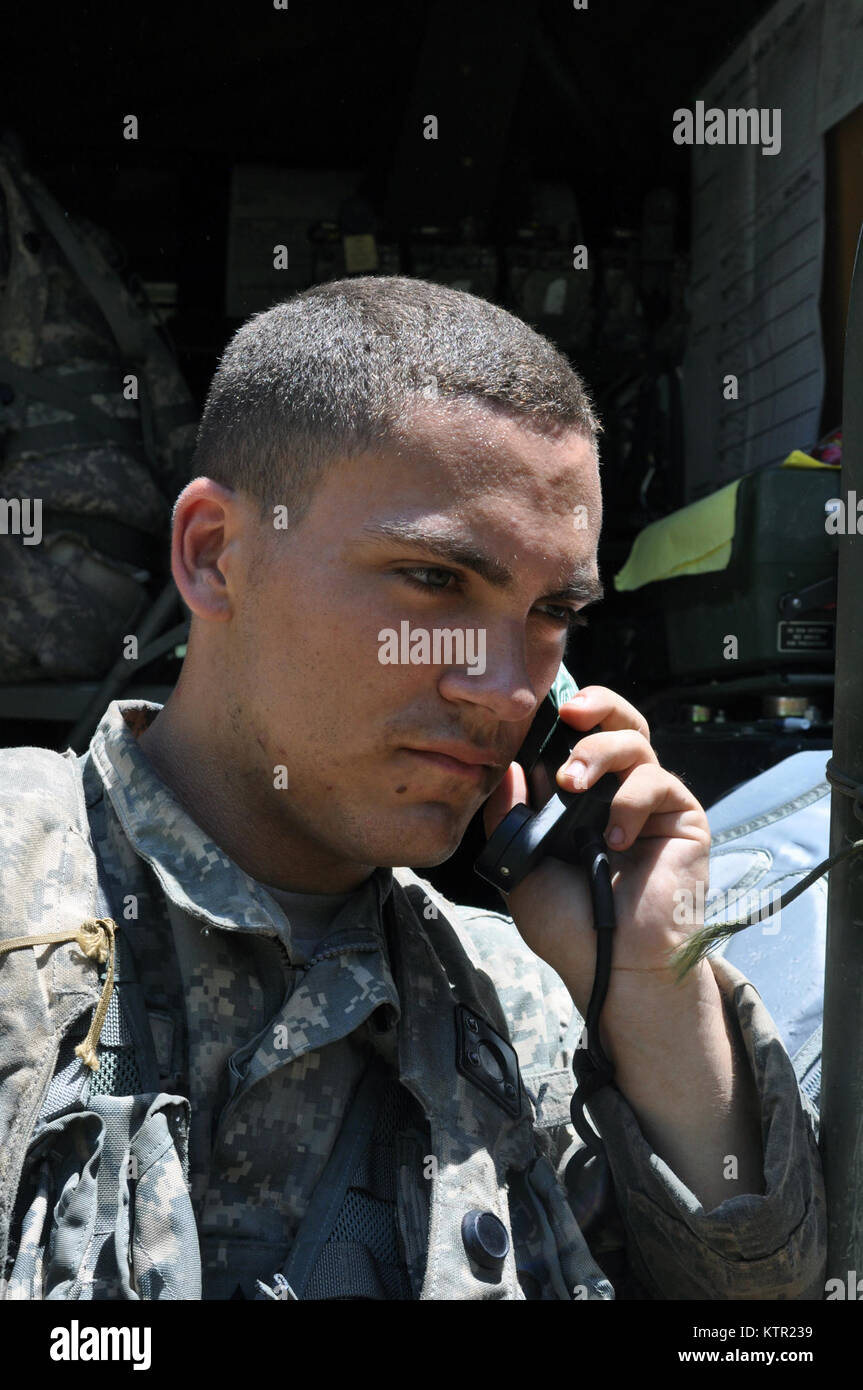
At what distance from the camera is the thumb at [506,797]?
58.8 inches

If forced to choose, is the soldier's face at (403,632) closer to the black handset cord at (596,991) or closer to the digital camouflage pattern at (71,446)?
the black handset cord at (596,991)

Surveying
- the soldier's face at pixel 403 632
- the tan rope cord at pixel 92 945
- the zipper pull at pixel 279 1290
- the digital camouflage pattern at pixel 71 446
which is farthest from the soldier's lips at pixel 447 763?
the digital camouflage pattern at pixel 71 446

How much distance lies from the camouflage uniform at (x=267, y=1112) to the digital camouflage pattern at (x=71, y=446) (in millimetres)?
1632

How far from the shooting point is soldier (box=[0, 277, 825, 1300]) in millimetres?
1131

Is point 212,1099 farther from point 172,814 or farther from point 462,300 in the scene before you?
point 462,300

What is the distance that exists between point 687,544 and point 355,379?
163 cm

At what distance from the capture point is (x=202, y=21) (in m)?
3.12

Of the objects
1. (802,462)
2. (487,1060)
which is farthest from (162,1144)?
(802,462)

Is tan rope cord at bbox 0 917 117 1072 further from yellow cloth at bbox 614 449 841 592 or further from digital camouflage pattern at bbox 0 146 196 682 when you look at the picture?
digital camouflage pattern at bbox 0 146 196 682

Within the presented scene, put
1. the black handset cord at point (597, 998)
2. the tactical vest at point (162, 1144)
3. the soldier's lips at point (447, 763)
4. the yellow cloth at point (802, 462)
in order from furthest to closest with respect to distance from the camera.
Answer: the yellow cloth at point (802, 462)
the black handset cord at point (597, 998)
the soldier's lips at point (447, 763)
the tactical vest at point (162, 1144)

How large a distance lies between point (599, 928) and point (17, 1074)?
1.98 ft

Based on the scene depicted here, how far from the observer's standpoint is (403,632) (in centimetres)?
120

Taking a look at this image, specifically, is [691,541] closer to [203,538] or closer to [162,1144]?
[203,538]
